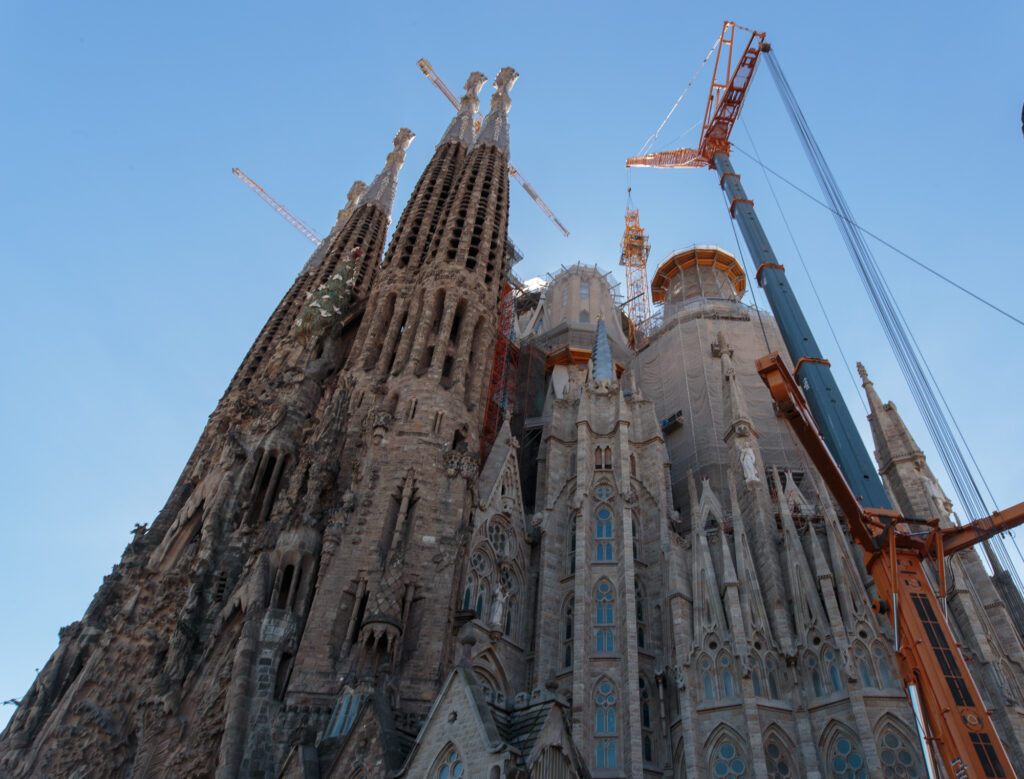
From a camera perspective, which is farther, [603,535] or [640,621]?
[603,535]

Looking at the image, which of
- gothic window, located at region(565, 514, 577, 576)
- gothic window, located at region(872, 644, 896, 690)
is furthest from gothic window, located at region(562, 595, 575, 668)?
gothic window, located at region(872, 644, 896, 690)

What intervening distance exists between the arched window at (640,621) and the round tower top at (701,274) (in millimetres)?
27171

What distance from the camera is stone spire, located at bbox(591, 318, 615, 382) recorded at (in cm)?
3238

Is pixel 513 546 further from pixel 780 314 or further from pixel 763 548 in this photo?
pixel 780 314

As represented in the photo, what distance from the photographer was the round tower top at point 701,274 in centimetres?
4894

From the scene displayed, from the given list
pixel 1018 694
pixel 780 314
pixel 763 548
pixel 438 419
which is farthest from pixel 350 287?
pixel 1018 694

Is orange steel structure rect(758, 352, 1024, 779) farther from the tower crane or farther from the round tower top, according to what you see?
the round tower top

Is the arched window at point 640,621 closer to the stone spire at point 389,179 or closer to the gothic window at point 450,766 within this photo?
the gothic window at point 450,766

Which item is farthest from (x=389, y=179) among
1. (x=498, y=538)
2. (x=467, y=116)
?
(x=498, y=538)

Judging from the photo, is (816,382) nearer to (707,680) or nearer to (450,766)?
(707,680)

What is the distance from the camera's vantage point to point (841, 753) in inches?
768

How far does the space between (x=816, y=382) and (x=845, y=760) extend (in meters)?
10.5

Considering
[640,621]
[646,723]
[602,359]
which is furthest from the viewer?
[602,359]

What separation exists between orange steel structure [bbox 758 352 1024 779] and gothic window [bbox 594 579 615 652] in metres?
7.61
